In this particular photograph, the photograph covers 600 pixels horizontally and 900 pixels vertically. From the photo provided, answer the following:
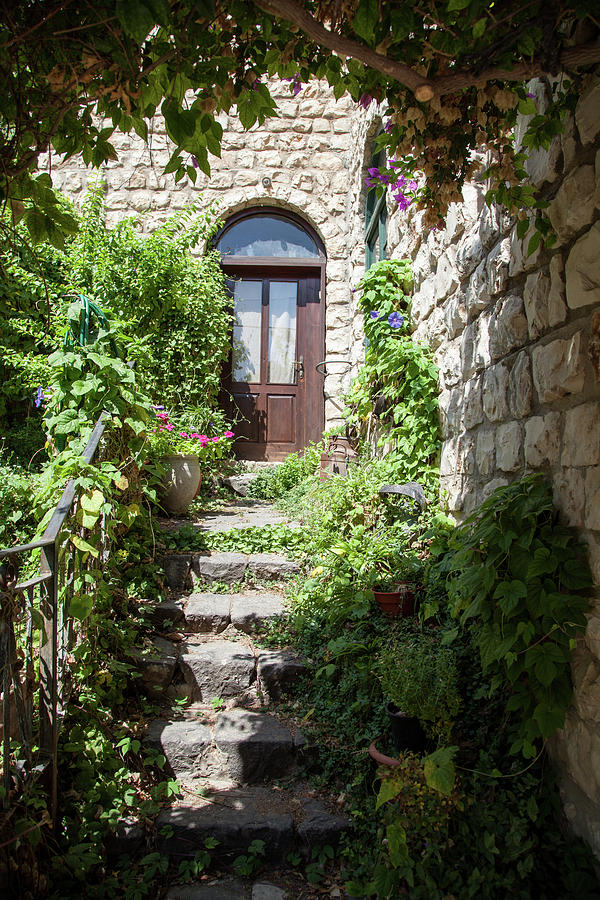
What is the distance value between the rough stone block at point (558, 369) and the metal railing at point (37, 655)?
1.64 m

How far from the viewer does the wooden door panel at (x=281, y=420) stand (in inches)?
246

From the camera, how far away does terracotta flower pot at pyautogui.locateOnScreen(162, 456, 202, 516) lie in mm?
4246

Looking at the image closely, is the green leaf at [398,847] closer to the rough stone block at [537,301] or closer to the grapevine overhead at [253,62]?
the rough stone block at [537,301]

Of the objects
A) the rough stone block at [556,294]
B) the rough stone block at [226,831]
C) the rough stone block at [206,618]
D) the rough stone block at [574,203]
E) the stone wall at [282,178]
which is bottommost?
the rough stone block at [226,831]

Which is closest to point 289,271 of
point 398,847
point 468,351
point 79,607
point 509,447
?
point 468,351

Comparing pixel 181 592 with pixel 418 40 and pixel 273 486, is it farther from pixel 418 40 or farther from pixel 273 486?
pixel 418 40

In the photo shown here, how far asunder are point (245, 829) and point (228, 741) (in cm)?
37

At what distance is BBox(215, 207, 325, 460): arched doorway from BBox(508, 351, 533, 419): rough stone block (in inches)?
162

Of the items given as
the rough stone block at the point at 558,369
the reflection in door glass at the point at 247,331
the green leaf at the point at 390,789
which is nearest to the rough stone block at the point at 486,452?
the rough stone block at the point at 558,369

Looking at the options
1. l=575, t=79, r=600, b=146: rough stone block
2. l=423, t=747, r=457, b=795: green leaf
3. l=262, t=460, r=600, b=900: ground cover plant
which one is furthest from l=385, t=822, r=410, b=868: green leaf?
l=575, t=79, r=600, b=146: rough stone block

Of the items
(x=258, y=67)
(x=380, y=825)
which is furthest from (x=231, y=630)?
(x=258, y=67)

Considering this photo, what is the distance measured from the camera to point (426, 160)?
6.14 ft

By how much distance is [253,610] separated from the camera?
3.20 m

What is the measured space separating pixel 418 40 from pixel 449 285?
1596mm
